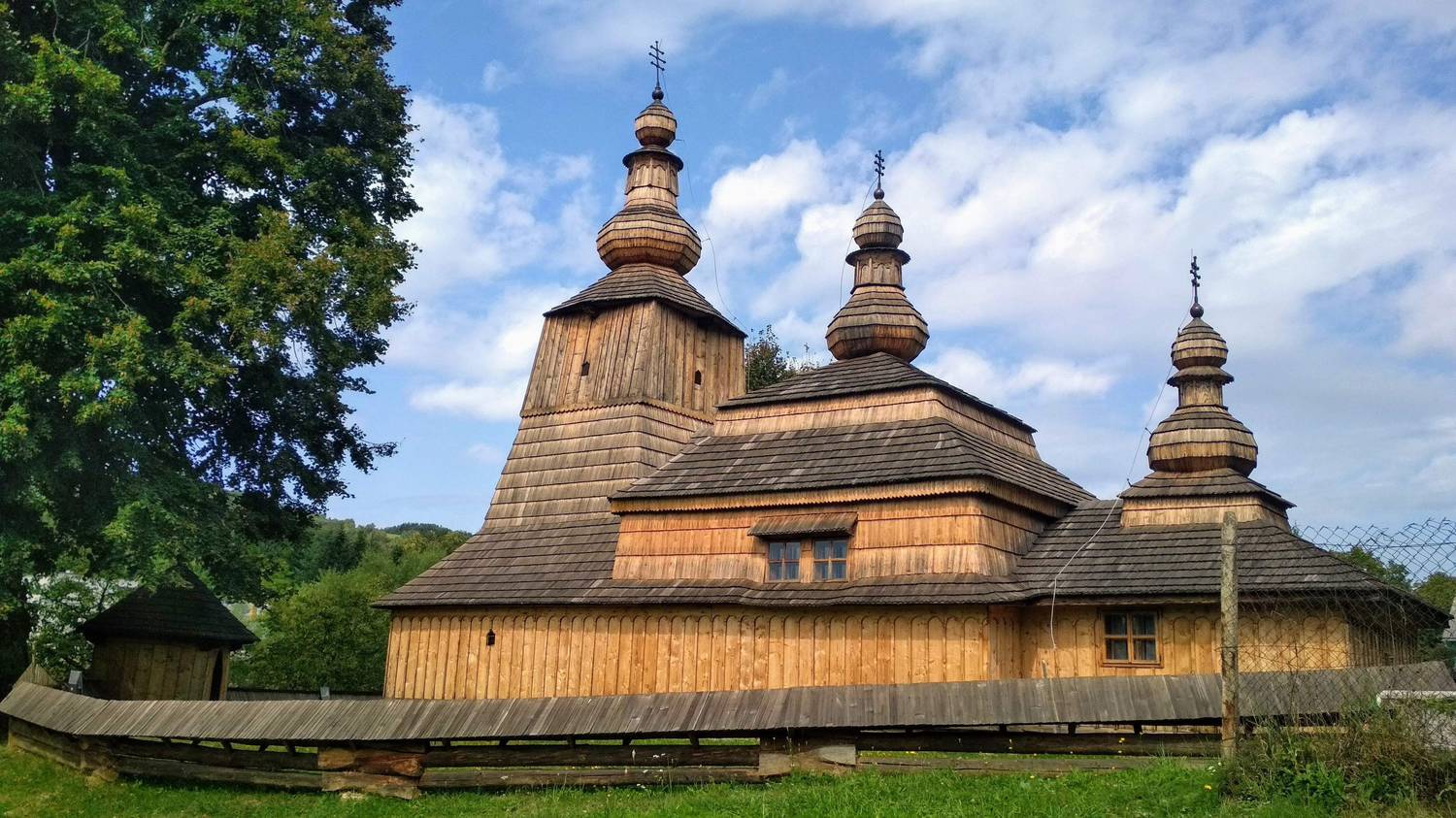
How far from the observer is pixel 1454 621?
25.2m

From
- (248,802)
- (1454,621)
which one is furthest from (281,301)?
(1454,621)

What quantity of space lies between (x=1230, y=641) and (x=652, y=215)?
21.9 metres

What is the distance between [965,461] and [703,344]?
34.7ft

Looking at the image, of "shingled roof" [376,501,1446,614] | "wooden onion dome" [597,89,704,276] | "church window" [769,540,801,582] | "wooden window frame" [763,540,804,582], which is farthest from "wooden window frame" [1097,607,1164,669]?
"wooden onion dome" [597,89,704,276]

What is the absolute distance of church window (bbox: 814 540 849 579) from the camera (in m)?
21.3

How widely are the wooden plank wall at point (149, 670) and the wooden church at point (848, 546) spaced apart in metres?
3.83

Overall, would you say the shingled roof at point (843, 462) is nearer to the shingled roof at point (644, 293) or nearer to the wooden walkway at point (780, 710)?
the shingled roof at point (644, 293)

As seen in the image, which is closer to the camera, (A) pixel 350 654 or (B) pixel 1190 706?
(B) pixel 1190 706

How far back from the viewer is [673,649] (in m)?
22.1

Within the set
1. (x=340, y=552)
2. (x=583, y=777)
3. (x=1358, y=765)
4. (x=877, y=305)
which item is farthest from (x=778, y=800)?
(x=340, y=552)

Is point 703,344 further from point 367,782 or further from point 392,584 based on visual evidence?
point 392,584

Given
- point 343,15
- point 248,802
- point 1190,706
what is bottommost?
point 248,802

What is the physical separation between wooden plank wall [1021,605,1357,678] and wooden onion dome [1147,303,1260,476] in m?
3.41

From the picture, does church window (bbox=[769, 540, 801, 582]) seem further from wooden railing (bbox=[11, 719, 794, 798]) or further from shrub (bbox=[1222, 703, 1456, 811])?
shrub (bbox=[1222, 703, 1456, 811])
